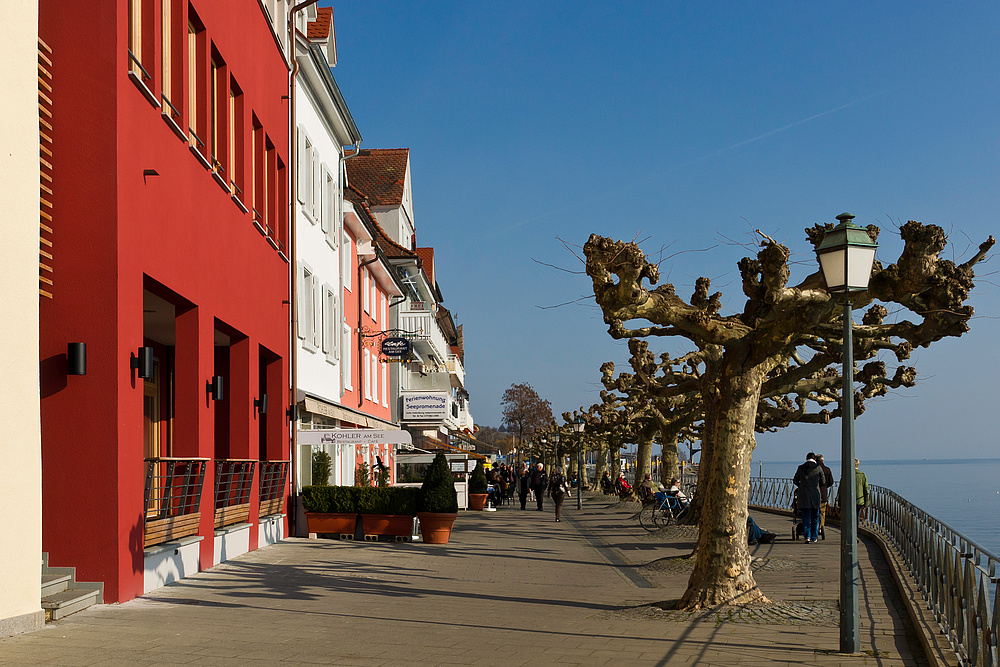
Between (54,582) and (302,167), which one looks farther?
(302,167)

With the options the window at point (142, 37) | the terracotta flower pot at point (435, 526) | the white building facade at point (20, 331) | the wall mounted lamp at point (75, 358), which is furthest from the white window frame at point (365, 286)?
the white building facade at point (20, 331)

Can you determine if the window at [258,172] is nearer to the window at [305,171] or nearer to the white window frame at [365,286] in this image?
the window at [305,171]

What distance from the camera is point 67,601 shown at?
32.3 ft

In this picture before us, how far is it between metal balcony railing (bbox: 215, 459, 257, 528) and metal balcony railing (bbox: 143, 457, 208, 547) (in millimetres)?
989

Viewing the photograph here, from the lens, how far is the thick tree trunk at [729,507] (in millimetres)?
11867

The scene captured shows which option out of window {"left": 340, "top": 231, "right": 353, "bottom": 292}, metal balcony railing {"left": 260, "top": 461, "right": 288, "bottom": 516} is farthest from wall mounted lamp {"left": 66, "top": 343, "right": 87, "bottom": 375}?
window {"left": 340, "top": 231, "right": 353, "bottom": 292}

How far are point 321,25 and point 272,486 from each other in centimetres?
1201

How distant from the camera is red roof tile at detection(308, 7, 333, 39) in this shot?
83.7ft

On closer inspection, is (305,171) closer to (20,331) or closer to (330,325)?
(330,325)

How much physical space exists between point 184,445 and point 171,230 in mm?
3227

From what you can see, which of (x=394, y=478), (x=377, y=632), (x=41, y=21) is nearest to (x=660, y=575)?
(x=377, y=632)

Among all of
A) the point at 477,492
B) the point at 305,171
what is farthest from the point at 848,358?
the point at 477,492

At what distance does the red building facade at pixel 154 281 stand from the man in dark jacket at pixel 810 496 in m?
10.5

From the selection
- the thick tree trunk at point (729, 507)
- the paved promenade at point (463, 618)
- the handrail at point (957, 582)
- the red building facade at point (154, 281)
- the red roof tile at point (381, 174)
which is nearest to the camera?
the handrail at point (957, 582)
